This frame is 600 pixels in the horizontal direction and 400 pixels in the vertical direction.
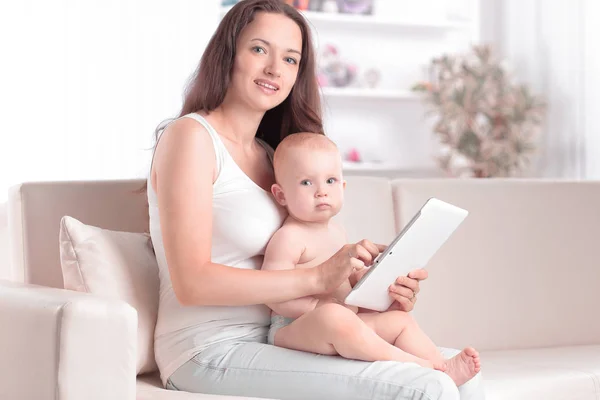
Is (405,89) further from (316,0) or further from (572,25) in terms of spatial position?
(572,25)

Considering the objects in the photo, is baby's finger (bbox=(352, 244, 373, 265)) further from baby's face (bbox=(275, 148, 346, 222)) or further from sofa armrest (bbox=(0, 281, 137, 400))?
sofa armrest (bbox=(0, 281, 137, 400))

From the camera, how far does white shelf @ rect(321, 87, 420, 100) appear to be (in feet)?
16.3

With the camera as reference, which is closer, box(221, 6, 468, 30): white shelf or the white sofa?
the white sofa

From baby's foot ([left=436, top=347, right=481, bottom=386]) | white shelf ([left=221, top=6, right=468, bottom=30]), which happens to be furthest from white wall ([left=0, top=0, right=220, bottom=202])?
baby's foot ([left=436, top=347, right=481, bottom=386])

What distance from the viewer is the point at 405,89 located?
5363mm

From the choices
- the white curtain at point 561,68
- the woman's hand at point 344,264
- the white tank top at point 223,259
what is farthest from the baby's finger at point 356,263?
the white curtain at point 561,68

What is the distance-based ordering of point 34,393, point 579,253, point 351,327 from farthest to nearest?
point 579,253 < point 351,327 < point 34,393

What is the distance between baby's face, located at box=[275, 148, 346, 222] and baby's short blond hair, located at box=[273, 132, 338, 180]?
0.6 inches

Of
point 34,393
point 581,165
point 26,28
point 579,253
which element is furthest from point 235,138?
point 581,165

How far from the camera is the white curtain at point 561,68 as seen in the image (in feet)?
14.7

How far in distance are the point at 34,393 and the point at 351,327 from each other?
579mm

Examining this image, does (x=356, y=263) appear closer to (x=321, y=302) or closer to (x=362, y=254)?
(x=362, y=254)

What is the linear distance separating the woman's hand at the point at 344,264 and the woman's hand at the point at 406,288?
76 millimetres

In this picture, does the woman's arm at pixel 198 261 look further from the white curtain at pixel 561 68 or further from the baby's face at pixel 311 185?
the white curtain at pixel 561 68
